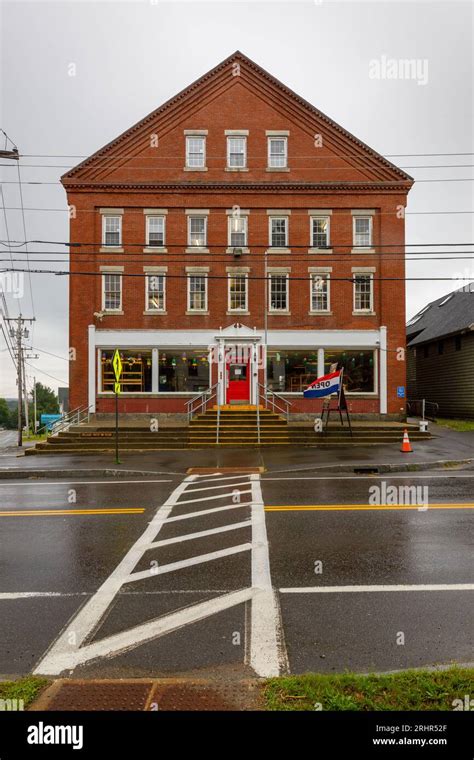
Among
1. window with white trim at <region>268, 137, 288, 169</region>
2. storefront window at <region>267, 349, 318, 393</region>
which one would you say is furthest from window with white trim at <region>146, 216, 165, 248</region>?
storefront window at <region>267, 349, 318, 393</region>

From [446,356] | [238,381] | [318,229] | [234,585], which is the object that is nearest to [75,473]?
[234,585]

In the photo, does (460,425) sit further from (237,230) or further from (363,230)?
(237,230)

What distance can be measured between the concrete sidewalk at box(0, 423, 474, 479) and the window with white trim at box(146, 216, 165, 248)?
11.4 m

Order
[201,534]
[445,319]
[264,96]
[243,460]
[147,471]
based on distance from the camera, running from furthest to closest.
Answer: [445,319] < [264,96] < [243,460] < [147,471] < [201,534]

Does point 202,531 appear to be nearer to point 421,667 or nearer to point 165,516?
point 165,516

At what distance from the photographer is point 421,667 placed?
12.2 feet

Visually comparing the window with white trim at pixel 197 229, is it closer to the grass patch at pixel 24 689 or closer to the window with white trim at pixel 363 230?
the window with white trim at pixel 363 230

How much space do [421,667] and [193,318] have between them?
2125cm

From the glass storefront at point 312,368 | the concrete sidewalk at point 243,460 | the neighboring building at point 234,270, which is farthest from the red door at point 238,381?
the concrete sidewalk at point 243,460

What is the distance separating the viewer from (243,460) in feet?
49.8

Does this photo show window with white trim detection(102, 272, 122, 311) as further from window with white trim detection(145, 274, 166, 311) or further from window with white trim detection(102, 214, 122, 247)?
window with white trim detection(102, 214, 122, 247)

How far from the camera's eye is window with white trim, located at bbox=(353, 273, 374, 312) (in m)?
24.0

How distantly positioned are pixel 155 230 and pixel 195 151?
447 centimetres
